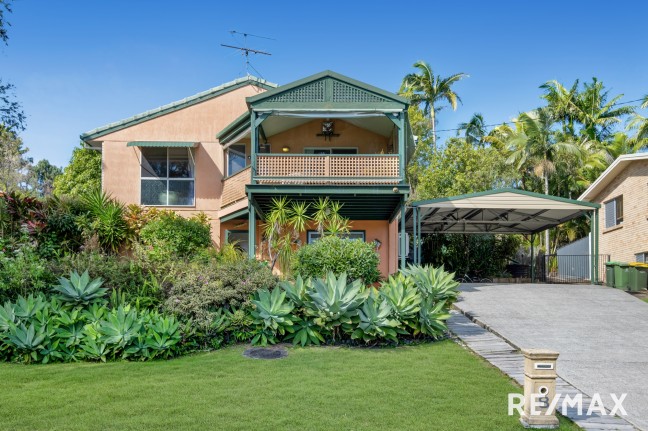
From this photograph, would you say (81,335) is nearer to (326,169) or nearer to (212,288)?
(212,288)

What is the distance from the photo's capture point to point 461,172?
99.9 ft

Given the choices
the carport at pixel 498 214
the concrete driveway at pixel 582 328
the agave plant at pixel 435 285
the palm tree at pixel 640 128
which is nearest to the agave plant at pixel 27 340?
the agave plant at pixel 435 285

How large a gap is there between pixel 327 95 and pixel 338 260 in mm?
5381

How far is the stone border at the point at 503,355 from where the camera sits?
640 centimetres

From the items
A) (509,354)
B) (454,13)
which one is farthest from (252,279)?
(454,13)

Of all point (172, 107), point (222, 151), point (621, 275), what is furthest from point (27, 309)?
point (621, 275)

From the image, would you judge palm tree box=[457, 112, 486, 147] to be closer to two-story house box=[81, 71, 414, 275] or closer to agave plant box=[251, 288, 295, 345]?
two-story house box=[81, 71, 414, 275]

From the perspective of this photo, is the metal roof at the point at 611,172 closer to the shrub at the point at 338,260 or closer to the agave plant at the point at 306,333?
the shrub at the point at 338,260

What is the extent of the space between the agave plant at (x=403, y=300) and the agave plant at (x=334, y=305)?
0.62 m

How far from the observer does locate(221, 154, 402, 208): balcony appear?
620 inches

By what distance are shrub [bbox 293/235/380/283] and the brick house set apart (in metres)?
12.8

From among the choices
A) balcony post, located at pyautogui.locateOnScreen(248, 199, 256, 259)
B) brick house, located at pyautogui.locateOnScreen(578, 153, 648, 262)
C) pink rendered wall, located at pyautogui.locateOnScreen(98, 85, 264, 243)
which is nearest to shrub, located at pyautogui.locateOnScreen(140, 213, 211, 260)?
balcony post, located at pyautogui.locateOnScreen(248, 199, 256, 259)

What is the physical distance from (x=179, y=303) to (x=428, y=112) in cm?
3407

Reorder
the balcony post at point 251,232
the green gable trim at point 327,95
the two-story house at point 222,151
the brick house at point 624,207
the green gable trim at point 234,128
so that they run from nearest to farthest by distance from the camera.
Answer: the balcony post at point 251,232, the green gable trim at point 327,95, the green gable trim at point 234,128, the two-story house at point 222,151, the brick house at point 624,207
